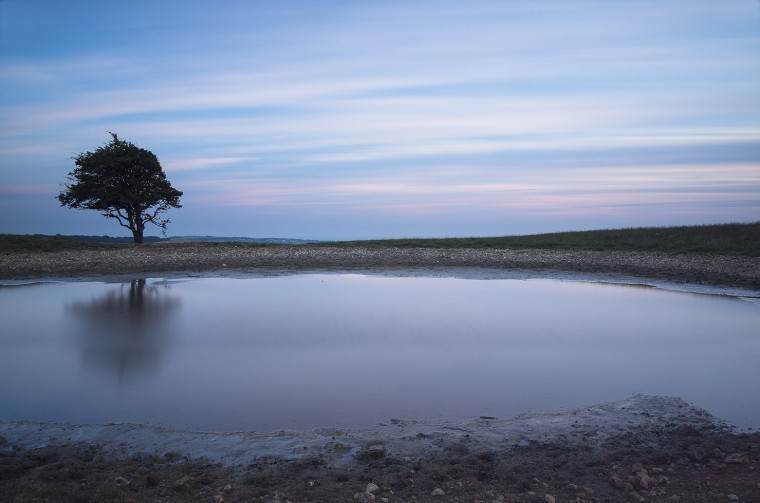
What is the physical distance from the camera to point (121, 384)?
735 centimetres

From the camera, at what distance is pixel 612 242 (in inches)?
1105

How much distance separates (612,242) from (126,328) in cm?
2401

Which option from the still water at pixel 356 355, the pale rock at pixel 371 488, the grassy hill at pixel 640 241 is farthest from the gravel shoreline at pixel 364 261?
the pale rock at pixel 371 488

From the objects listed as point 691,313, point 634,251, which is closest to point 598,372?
point 691,313

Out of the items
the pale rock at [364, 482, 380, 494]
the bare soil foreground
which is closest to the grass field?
the bare soil foreground

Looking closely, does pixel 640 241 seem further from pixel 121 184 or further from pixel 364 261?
pixel 121 184

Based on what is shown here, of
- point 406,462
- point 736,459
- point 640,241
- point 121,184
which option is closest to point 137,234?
point 121,184

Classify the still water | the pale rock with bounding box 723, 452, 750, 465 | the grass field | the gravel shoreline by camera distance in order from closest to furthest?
the pale rock with bounding box 723, 452, 750, 465
the still water
the gravel shoreline
the grass field

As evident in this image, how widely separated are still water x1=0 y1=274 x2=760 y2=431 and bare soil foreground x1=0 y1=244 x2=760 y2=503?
1.71 feet

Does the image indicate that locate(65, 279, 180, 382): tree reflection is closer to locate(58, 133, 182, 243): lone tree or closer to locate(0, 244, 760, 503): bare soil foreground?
locate(0, 244, 760, 503): bare soil foreground

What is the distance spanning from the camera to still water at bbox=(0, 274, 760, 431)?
644 centimetres

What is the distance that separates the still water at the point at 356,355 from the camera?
6.44 metres

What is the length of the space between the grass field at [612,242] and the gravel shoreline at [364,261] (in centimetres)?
147

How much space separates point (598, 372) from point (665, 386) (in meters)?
0.93
